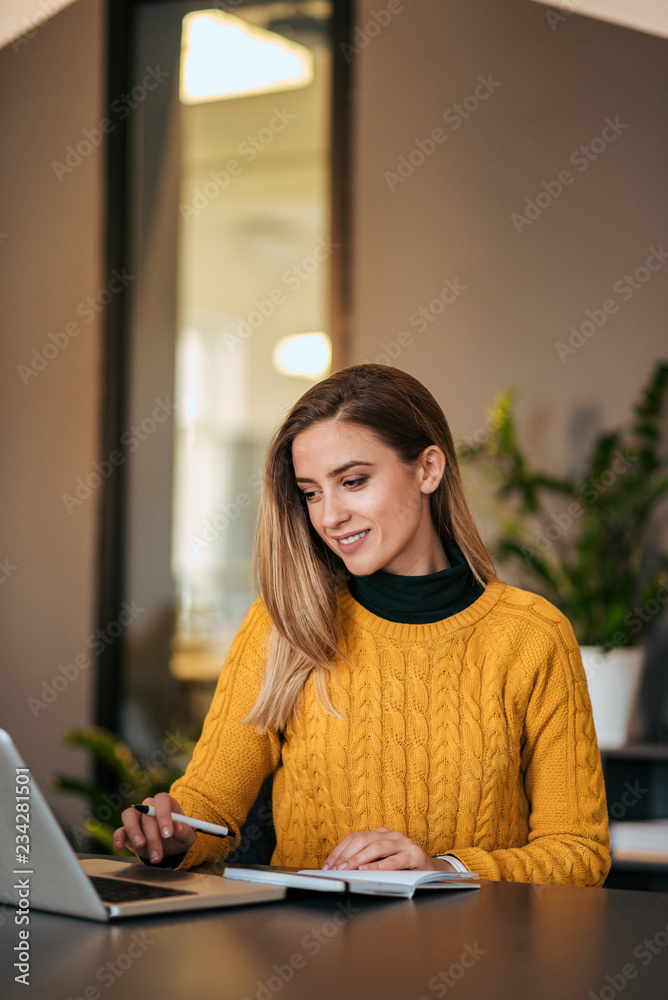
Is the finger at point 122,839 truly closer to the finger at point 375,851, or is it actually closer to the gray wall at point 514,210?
the finger at point 375,851

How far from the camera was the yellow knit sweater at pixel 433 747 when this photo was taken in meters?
1.62

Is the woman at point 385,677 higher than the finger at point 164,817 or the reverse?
higher

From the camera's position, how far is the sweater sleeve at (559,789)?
1473 millimetres

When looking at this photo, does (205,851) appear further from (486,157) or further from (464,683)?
(486,157)

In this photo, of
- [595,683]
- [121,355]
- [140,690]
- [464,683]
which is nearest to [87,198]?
[121,355]
